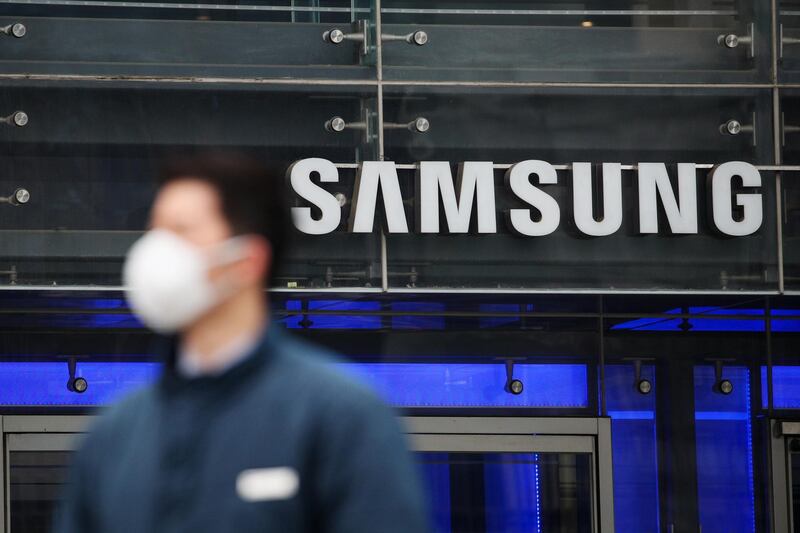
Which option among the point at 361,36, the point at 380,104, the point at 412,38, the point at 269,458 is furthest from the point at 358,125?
the point at 269,458

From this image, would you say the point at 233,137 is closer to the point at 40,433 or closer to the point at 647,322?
the point at 40,433

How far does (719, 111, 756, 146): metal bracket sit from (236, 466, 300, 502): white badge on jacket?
358 inches

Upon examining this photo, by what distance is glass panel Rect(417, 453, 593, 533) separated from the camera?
1148 cm

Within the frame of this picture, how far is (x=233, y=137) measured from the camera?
10336 mm

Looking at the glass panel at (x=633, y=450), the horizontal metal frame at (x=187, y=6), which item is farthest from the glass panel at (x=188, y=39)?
the glass panel at (x=633, y=450)

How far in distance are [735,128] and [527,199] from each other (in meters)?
1.64

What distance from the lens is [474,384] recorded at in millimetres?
11719

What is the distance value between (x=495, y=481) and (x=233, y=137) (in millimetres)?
3424

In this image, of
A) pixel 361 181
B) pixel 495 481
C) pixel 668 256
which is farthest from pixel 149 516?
pixel 495 481

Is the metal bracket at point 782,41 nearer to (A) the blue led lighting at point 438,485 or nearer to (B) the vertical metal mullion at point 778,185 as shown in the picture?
(B) the vertical metal mullion at point 778,185

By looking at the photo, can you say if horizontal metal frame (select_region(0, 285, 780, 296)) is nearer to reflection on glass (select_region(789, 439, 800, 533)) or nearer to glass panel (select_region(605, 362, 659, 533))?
glass panel (select_region(605, 362, 659, 533))

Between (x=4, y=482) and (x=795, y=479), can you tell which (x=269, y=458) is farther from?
(x=795, y=479)

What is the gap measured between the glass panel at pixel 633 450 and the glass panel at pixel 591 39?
2.56 m

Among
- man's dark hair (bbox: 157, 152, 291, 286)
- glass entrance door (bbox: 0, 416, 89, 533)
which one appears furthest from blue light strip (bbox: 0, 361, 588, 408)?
man's dark hair (bbox: 157, 152, 291, 286)
